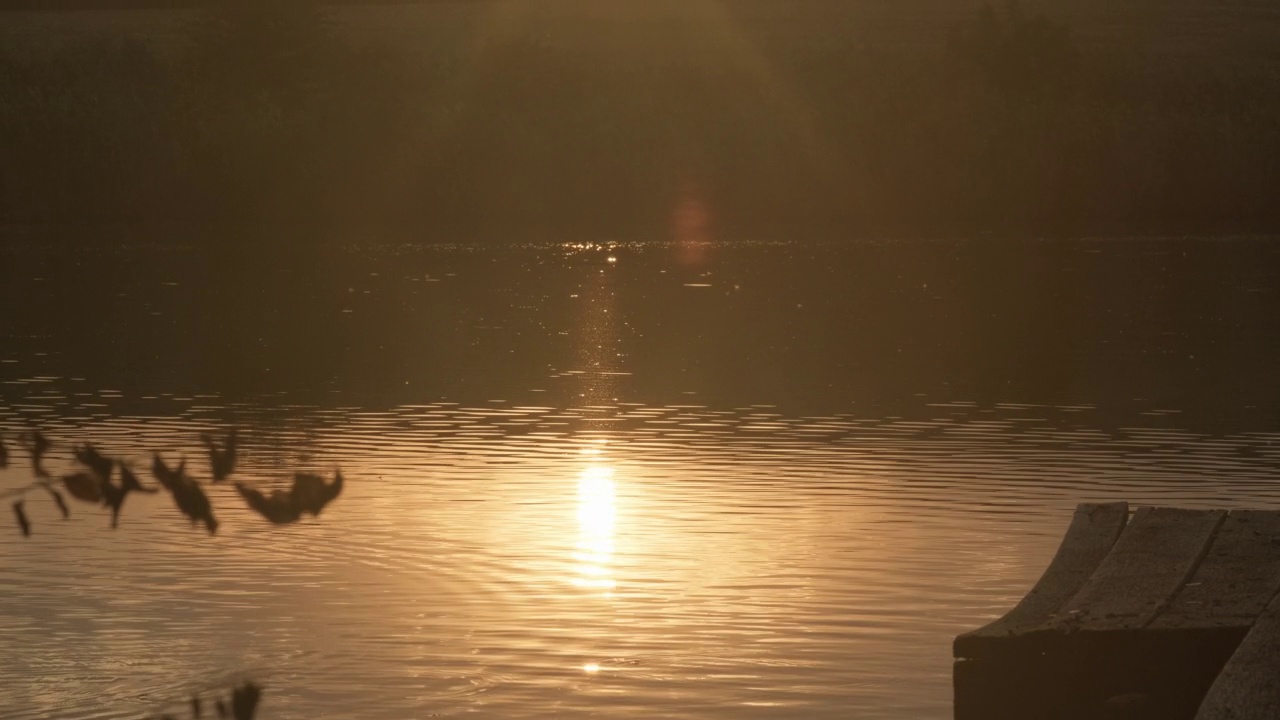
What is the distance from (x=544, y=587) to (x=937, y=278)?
28.1 meters

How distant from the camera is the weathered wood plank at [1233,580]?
8672 mm

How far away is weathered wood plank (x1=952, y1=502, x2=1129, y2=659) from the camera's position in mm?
8359

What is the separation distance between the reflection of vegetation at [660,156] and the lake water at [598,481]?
1893 cm

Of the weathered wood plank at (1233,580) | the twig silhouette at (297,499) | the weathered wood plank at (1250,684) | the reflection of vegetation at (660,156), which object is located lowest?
the weathered wood plank at (1250,684)

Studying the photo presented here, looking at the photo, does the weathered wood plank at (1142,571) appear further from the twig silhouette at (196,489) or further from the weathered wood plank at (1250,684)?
the twig silhouette at (196,489)

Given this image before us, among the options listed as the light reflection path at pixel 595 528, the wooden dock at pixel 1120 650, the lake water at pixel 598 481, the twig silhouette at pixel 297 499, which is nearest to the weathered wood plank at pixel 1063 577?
the wooden dock at pixel 1120 650

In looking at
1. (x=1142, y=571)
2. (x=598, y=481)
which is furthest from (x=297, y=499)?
(x=598, y=481)

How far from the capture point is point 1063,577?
9383 mm

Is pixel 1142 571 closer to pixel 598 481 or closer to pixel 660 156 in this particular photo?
pixel 598 481

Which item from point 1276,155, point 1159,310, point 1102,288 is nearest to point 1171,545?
point 1159,310

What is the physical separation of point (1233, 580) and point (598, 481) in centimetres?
686

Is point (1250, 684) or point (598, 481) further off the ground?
point (598, 481)

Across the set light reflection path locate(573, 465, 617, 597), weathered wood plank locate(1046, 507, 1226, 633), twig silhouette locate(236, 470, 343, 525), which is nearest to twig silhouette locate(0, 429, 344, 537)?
twig silhouette locate(236, 470, 343, 525)

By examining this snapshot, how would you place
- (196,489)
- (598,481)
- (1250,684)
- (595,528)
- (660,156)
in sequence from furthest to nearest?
(660,156) < (598,481) < (595,528) < (1250,684) < (196,489)
